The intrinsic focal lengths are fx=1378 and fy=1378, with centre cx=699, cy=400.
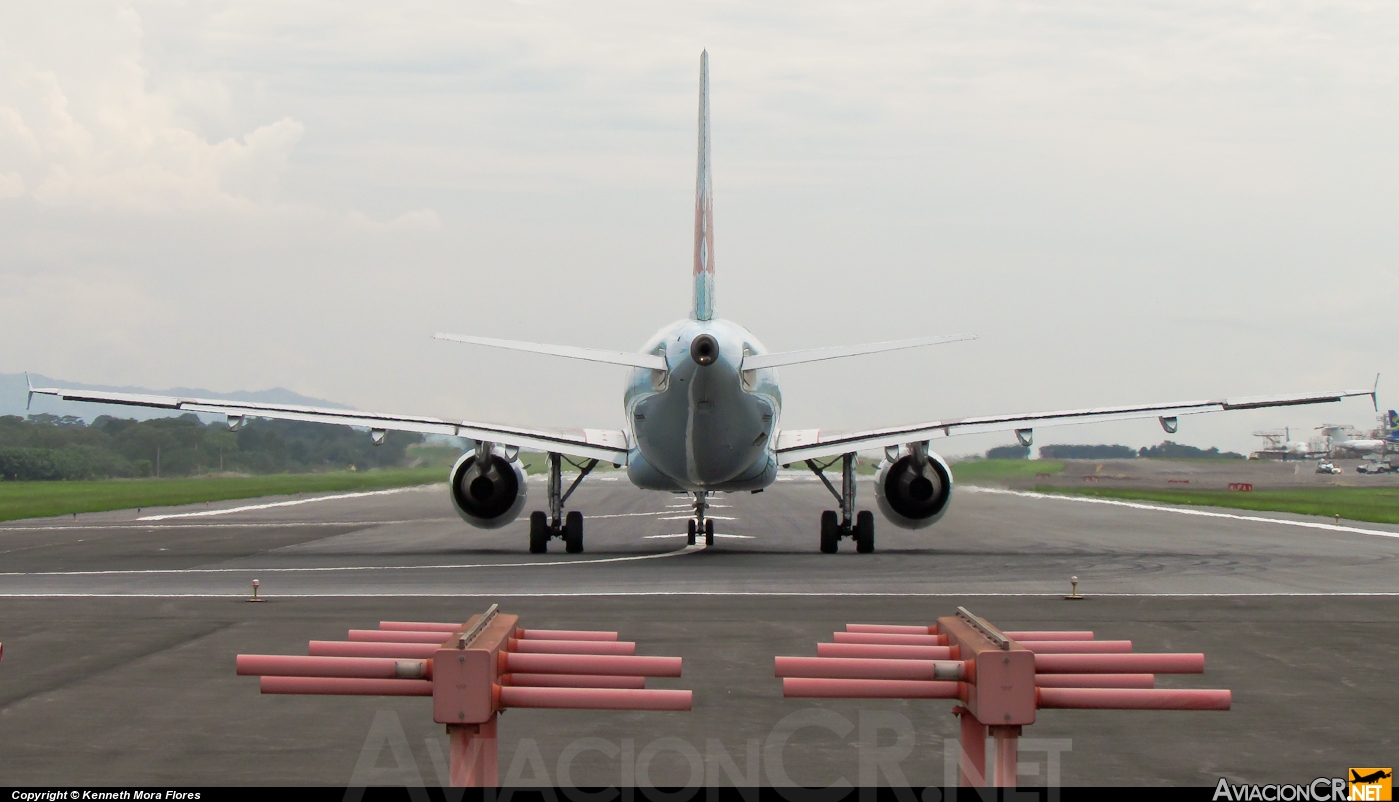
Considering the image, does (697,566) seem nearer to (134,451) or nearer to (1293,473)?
(134,451)

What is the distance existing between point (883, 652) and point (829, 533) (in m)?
26.1

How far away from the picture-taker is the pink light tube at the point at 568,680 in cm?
599

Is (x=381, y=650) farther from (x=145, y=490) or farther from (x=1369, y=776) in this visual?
(x=145, y=490)

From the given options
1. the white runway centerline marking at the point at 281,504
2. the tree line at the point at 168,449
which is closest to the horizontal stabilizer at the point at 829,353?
the white runway centerline marking at the point at 281,504

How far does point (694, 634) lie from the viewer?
682 inches

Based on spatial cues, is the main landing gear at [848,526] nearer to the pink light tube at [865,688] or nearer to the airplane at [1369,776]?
the airplane at [1369,776]

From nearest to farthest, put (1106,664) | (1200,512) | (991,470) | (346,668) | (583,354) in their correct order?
(346,668) < (1106,664) < (583,354) < (1200,512) < (991,470)

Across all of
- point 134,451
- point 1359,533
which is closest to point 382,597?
point 1359,533

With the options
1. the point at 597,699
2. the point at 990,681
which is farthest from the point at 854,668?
the point at 597,699

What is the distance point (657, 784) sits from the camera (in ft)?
31.5

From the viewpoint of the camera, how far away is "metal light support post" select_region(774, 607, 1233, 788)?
5574 mm

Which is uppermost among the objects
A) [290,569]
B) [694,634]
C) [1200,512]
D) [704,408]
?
[704,408]

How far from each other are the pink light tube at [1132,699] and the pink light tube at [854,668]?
1.59 ft

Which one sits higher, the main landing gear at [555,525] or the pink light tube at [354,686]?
the main landing gear at [555,525]
